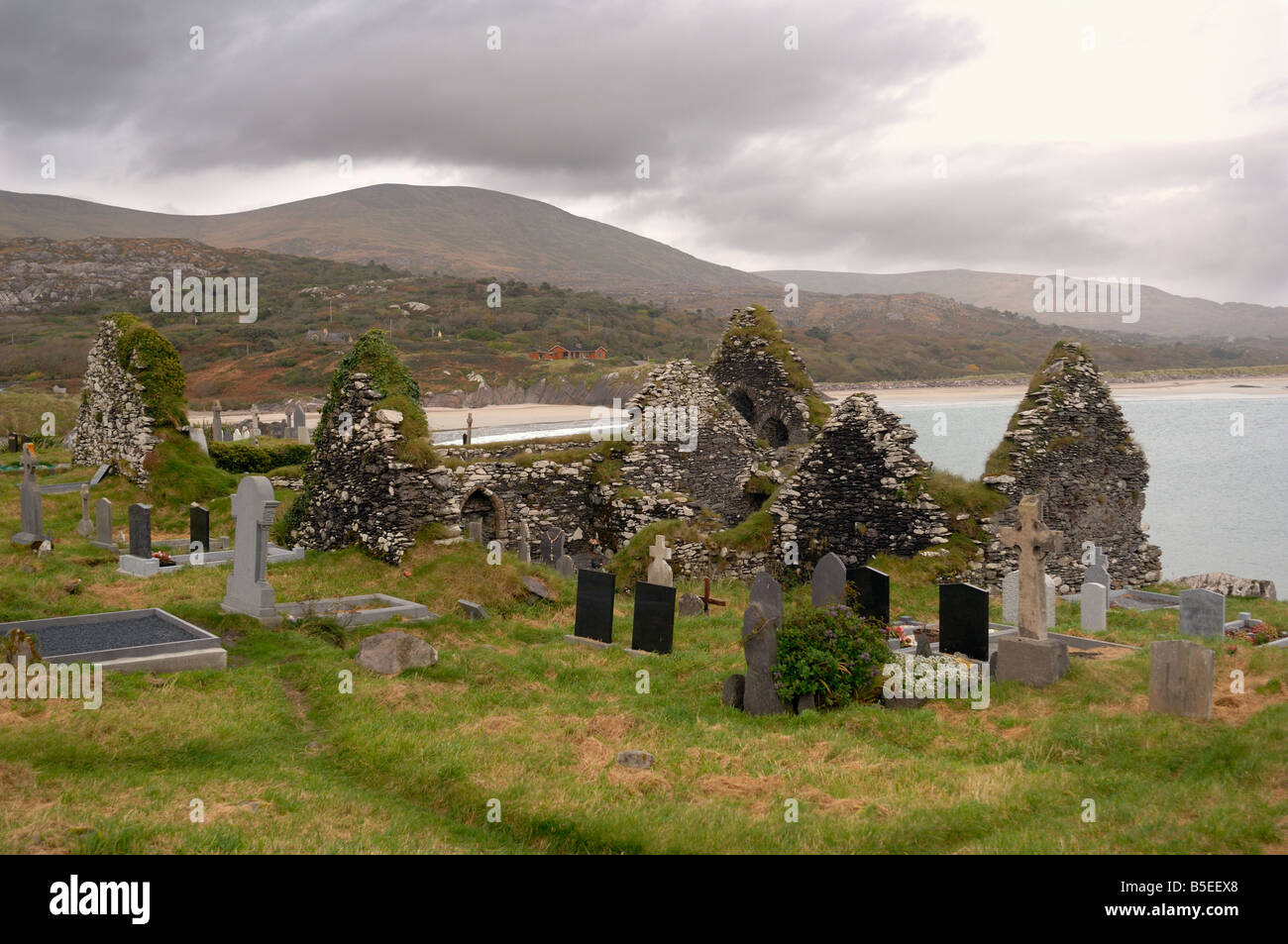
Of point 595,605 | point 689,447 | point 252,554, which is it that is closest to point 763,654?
point 595,605

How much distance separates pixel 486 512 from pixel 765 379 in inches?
430

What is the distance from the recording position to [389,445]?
1781cm

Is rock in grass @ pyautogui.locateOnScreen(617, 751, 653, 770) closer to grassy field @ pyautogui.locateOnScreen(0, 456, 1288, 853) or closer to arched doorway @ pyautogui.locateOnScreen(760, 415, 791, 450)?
grassy field @ pyautogui.locateOnScreen(0, 456, 1288, 853)

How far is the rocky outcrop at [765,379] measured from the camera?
28.3 m

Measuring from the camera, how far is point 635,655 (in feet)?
43.5

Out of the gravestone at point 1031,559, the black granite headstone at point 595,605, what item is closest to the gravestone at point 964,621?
the gravestone at point 1031,559

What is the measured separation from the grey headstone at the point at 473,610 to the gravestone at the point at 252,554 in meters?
2.96

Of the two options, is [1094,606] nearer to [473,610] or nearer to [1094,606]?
[1094,606]

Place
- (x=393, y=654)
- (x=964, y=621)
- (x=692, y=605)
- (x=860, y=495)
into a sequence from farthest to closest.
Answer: (x=860, y=495) < (x=692, y=605) < (x=964, y=621) < (x=393, y=654)

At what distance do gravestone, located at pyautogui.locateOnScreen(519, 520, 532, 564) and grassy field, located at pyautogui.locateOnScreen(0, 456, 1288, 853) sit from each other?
7586 millimetres

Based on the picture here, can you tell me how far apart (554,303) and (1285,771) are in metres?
118

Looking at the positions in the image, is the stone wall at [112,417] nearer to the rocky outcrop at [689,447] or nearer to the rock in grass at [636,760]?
the rocky outcrop at [689,447]
